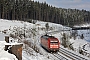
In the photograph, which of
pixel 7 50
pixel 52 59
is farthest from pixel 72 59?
pixel 7 50

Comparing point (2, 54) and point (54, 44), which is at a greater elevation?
point (2, 54)

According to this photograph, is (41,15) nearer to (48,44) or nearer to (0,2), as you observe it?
(0,2)

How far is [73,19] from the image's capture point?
5492 inches

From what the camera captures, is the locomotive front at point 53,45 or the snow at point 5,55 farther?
the locomotive front at point 53,45

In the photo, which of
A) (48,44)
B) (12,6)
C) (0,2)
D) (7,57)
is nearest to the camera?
(7,57)

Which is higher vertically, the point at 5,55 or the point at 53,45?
the point at 5,55

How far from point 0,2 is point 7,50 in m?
64.9

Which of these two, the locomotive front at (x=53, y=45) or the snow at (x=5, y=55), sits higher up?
the snow at (x=5, y=55)

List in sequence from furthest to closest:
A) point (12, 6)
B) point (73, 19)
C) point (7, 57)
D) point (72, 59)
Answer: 1. point (73, 19)
2. point (12, 6)
3. point (72, 59)
4. point (7, 57)

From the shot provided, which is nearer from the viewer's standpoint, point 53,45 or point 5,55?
point 5,55

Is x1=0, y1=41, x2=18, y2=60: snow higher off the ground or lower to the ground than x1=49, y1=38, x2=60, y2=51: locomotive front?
higher

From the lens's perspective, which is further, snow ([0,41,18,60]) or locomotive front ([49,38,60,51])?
locomotive front ([49,38,60,51])

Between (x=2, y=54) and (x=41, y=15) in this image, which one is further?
(x=41, y=15)

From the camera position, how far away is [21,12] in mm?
83562
